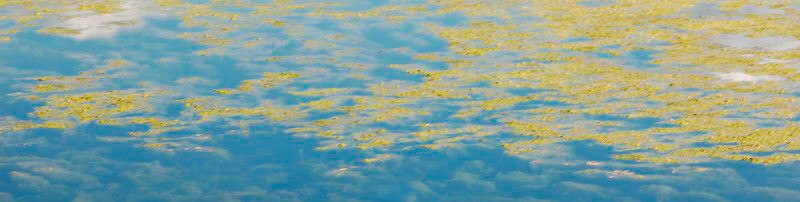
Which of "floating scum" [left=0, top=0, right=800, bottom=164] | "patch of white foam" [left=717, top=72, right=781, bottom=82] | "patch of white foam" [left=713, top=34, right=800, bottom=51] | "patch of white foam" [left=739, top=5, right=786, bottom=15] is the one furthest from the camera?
"patch of white foam" [left=739, top=5, right=786, bottom=15]

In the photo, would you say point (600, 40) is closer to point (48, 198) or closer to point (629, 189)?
point (629, 189)

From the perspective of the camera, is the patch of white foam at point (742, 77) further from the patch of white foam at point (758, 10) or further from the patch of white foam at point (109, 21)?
the patch of white foam at point (109, 21)

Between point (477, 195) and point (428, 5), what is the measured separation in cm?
495

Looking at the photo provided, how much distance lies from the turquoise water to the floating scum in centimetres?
3

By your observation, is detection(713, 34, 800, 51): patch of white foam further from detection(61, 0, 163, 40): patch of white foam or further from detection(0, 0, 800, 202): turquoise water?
detection(61, 0, 163, 40): patch of white foam

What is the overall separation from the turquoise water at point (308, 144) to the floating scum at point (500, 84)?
3 centimetres

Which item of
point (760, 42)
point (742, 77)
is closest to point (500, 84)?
point (742, 77)

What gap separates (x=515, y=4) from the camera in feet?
31.1

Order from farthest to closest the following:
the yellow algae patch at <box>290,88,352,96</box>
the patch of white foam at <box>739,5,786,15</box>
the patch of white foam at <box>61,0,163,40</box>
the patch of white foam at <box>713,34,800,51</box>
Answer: the patch of white foam at <box>739,5,786,15</box> < the patch of white foam at <box>61,0,163,40</box> < the patch of white foam at <box>713,34,800,51</box> < the yellow algae patch at <box>290,88,352,96</box>

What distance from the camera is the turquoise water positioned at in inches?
191

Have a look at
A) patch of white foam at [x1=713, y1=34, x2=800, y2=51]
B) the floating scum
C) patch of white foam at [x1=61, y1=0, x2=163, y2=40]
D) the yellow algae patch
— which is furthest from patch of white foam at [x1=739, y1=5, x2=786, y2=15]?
patch of white foam at [x1=61, y1=0, x2=163, y2=40]

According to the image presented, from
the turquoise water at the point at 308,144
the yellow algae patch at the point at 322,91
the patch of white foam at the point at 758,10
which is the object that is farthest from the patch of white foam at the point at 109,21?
the patch of white foam at the point at 758,10

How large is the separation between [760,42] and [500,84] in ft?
7.75

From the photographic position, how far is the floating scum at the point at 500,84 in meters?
5.58
